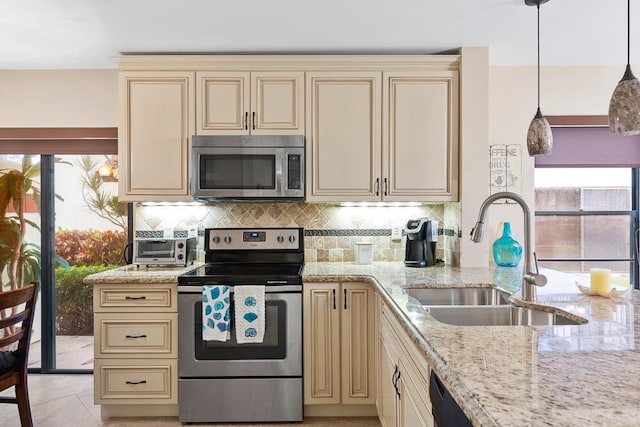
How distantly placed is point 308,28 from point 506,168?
5.61 ft

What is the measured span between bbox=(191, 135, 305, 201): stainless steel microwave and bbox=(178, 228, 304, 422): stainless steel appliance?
55cm

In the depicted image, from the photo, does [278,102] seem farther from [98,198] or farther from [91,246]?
[91,246]

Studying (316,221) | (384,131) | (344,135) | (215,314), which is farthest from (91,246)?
(384,131)

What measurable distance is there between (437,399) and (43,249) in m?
3.29

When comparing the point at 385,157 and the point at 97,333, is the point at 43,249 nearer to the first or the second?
the point at 97,333

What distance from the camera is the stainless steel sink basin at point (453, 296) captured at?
2207mm

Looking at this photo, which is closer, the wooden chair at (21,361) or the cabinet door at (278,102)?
the wooden chair at (21,361)

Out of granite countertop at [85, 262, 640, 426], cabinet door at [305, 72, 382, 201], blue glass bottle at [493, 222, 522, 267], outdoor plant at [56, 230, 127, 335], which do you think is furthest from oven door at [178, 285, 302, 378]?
blue glass bottle at [493, 222, 522, 267]

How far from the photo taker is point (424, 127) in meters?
2.86

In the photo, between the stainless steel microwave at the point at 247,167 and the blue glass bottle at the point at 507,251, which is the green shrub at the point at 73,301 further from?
the blue glass bottle at the point at 507,251

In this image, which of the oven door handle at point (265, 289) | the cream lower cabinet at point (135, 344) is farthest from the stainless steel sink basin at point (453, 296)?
the cream lower cabinet at point (135, 344)

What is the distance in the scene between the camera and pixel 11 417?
8.78 ft

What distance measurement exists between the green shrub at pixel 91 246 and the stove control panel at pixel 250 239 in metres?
0.80

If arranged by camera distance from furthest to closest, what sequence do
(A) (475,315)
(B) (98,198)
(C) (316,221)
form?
(B) (98,198), (C) (316,221), (A) (475,315)
